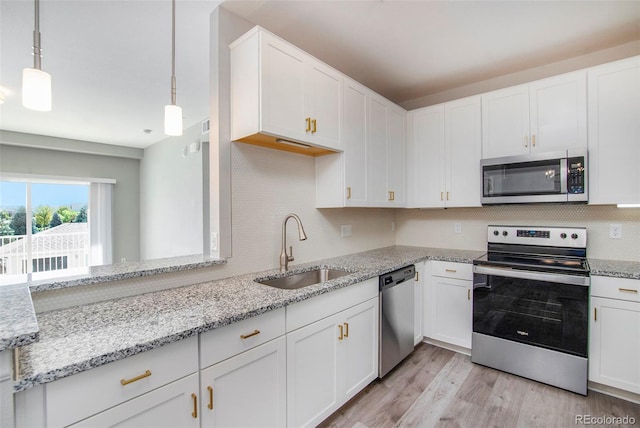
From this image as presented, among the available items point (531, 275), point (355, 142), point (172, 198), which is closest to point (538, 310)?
point (531, 275)

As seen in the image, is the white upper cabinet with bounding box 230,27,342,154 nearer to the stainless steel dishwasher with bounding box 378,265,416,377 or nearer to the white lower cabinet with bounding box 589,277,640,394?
the stainless steel dishwasher with bounding box 378,265,416,377

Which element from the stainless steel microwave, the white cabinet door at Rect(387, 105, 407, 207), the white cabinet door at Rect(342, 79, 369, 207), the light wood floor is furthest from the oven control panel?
the white cabinet door at Rect(342, 79, 369, 207)

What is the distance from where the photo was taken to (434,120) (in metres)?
3.04

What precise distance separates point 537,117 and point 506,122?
0.73 ft

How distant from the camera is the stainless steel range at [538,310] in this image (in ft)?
6.70

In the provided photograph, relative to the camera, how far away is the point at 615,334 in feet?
6.51

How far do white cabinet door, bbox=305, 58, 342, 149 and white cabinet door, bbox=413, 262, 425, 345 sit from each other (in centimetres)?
135

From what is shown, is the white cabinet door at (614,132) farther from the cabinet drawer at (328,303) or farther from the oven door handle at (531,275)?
the cabinet drawer at (328,303)

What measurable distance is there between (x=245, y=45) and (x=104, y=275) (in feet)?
4.94

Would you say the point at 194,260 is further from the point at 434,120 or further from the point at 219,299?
the point at 434,120

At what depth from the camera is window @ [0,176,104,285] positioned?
4.83 meters

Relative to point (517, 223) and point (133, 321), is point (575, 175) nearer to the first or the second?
point (517, 223)

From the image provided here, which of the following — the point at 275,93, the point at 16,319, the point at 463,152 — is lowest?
the point at 16,319

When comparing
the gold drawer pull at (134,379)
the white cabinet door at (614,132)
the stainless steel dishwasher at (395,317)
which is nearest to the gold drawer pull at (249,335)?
the gold drawer pull at (134,379)
